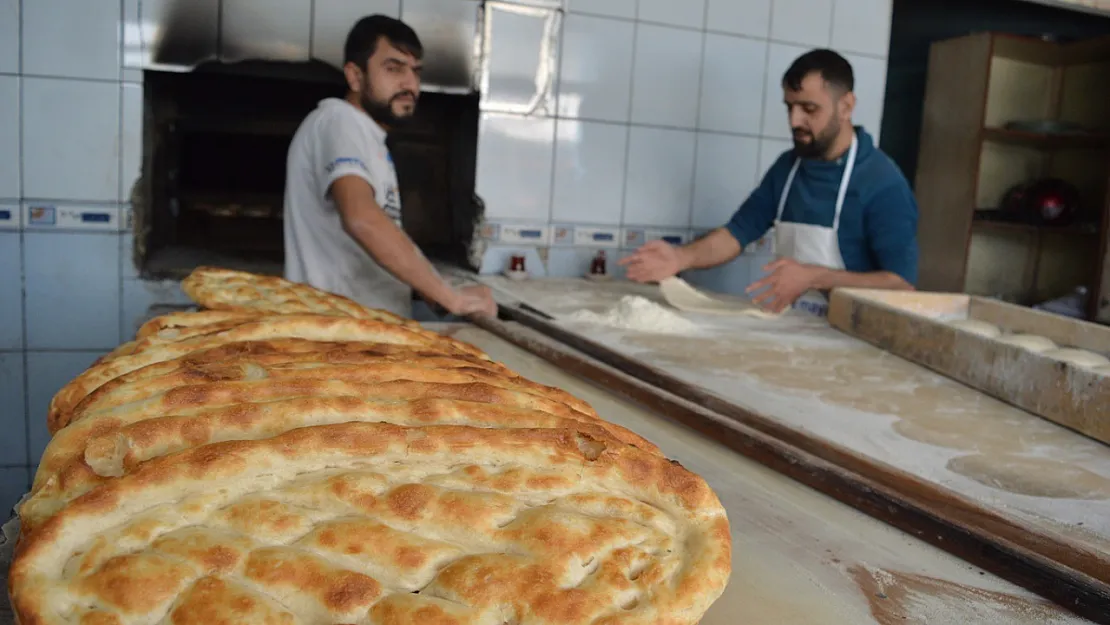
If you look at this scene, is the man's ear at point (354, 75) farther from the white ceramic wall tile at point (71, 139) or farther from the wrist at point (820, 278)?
the wrist at point (820, 278)

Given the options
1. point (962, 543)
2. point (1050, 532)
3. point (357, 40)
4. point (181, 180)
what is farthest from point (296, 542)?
point (181, 180)

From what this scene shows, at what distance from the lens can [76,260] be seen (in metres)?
3.07

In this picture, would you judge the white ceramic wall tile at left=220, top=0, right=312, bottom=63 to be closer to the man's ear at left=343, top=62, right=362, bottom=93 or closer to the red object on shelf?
Answer: the man's ear at left=343, top=62, right=362, bottom=93

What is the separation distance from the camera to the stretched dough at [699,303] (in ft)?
8.18

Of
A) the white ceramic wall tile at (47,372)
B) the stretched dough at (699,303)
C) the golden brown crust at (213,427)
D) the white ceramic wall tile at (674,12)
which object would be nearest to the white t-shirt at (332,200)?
the stretched dough at (699,303)

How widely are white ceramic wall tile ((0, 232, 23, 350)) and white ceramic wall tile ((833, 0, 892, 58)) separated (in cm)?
358

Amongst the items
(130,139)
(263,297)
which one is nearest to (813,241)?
(263,297)

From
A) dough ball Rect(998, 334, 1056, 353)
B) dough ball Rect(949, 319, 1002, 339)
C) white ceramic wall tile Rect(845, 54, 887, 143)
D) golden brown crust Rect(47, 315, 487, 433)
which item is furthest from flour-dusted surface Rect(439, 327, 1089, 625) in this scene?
white ceramic wall tile Rect(845, 54, 887, 143)

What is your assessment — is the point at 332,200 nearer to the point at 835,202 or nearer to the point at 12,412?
the point at 12,412

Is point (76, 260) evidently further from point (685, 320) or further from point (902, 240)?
point (902, 240)

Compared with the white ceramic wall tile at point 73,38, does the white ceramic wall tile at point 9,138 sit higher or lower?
lower

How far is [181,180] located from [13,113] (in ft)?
2.40

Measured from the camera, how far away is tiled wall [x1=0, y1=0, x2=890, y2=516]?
298 centimetres

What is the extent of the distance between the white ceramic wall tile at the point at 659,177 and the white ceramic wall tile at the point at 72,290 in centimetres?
212
